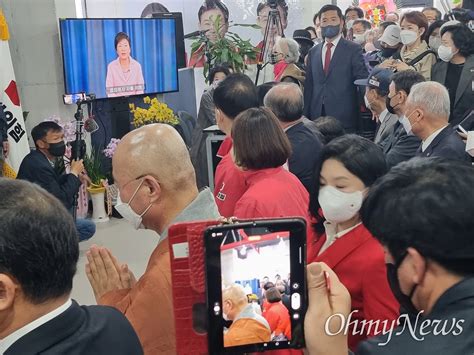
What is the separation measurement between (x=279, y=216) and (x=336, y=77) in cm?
357

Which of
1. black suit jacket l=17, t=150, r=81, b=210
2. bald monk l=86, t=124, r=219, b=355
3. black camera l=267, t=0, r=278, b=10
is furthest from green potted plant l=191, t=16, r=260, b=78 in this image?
bald monk l=86, t=124, r=219, b=355

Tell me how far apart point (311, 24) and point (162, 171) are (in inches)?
354

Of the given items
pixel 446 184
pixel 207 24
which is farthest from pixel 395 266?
pixel 207 24

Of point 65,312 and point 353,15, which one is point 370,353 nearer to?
point 65,312

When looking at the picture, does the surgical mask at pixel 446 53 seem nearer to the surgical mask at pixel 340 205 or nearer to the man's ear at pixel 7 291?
the surgical mask at pixel 340 205

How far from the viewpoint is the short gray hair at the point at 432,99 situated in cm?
341

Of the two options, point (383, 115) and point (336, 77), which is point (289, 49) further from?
point (383, 115)

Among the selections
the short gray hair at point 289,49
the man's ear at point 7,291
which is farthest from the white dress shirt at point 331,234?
the short gray hair at point 289,49

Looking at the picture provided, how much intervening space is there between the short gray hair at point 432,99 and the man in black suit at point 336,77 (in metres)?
2.16

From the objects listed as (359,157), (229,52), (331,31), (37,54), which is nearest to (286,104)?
(359,157)

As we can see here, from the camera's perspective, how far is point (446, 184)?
121 cm

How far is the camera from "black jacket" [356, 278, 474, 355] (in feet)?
3.73

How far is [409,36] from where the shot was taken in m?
6.14

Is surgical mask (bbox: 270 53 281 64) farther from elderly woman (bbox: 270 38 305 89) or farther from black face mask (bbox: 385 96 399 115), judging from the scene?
black face mask (bbox: 385 96 399 115)
